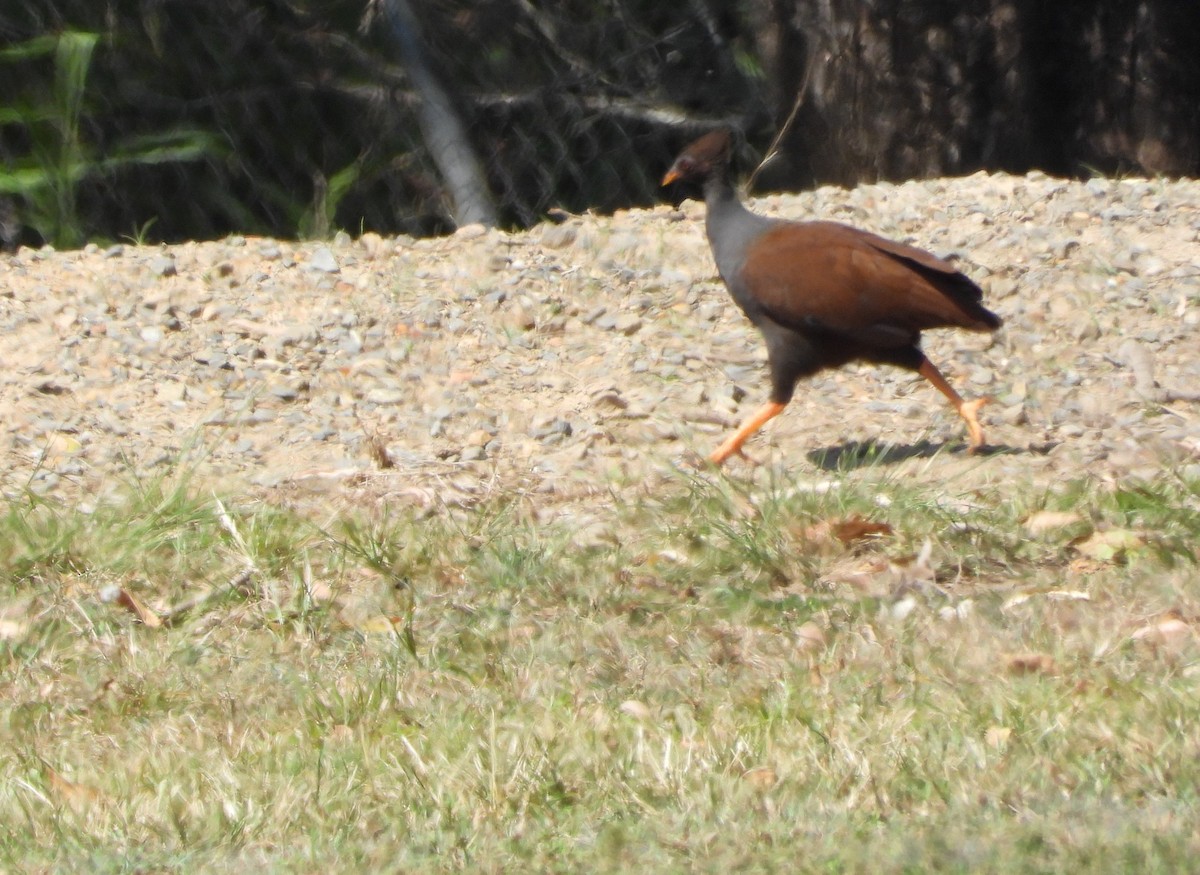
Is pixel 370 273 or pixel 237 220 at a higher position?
pixel 370 273

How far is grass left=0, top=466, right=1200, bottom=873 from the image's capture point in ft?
11.1

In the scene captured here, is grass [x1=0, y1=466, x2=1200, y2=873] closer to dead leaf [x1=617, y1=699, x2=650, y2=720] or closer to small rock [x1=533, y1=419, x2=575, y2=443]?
dead leaf [x1=617, y1=699, x2=650, y2=720]

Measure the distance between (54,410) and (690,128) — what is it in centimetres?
503

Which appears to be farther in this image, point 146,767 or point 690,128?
point 690,128

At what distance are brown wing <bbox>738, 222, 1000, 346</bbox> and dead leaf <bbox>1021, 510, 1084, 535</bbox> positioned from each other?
75 centimetres

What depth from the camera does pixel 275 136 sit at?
396 inches

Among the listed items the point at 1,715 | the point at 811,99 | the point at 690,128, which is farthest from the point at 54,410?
the point at 690,128

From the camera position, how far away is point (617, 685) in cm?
432

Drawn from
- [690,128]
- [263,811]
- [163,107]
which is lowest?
[690,128]

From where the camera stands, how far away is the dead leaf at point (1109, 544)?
4809mm

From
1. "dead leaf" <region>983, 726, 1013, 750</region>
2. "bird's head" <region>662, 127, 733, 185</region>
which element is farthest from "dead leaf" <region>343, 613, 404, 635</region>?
"bird's head" <region>662, 127, 733, 185</region>

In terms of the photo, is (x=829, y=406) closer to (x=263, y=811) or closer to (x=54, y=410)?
(x=54, y=410)

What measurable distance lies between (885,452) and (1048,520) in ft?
2.27

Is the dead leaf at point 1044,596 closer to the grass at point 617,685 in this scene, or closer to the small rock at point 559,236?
the grass at point 617,685
